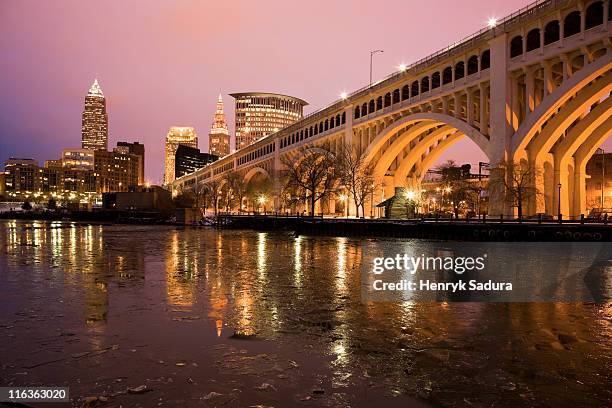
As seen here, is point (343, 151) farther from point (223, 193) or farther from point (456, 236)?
point (223, 193)

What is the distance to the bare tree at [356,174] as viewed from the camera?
207ft

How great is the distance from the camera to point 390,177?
69.8 metres

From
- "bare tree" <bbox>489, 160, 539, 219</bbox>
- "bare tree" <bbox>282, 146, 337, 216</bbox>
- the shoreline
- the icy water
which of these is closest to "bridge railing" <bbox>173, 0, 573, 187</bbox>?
"bare tree" <bbox>282, 146, 337, 216</bbox>

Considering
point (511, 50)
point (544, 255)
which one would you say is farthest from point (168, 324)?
point (511, 50)

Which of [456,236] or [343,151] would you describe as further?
[343,151]

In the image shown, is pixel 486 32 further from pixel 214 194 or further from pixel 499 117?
pixel 214 194

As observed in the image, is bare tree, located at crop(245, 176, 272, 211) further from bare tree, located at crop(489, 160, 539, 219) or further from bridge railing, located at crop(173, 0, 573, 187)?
bare tree, located at crop(489, 160, 539, 219)

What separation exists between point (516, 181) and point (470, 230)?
31.3 ft

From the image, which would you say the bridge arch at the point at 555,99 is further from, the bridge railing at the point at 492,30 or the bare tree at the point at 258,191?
the bare tree at the point at 258,191

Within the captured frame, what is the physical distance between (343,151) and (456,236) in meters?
35.5

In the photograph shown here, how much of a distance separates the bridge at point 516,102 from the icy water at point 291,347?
32.0 m

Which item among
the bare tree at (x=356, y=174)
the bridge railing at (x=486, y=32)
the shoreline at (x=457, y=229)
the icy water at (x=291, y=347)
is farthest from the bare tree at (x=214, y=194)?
the icy water at (x=291, y=347)

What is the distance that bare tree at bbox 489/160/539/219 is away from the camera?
4138cm

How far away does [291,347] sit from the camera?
25.6ft
